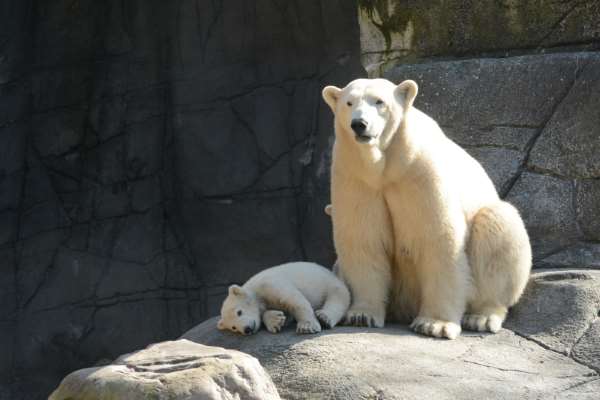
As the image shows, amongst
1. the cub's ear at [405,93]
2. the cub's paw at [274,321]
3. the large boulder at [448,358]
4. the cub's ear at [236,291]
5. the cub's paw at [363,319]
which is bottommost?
the large boulder at [448,358]

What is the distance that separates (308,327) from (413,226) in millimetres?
825

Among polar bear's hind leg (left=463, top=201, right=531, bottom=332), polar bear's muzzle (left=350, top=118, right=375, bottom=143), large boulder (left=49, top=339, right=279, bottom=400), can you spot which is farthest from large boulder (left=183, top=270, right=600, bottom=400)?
polar bear's muzzle (left=350, top=118, right=375, bottom=143)

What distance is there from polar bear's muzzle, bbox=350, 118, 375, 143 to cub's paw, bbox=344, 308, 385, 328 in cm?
100

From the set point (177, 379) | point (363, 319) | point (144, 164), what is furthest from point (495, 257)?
point (144, 164)

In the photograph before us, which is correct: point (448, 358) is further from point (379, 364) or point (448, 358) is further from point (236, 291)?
point (236, 291)

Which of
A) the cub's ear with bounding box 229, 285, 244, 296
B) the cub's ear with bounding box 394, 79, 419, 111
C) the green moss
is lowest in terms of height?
the cub's ear with bounding box 229, 285, 244, 296

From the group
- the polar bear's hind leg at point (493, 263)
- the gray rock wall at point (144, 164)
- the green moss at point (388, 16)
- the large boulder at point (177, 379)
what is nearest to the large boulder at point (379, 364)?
the large boulder at point (177, 379)

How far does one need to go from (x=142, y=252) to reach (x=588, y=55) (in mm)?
5162

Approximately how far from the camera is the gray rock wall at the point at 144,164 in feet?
34.0

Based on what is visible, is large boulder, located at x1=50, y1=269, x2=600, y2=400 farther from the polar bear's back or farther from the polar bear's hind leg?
the polar bear's back

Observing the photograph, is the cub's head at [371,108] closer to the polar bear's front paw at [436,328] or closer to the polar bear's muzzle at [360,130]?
the polar bear's muzzle at [360,130]

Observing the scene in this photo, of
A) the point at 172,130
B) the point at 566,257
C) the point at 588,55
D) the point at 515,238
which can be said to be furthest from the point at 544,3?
the point at 172,130

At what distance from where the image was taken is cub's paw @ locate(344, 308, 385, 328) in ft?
18.9

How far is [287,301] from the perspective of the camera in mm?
5562
